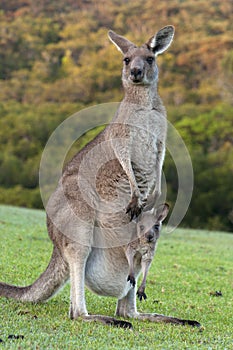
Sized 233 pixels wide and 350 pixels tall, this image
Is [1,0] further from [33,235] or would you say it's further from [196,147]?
[33,235]

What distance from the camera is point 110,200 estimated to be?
4.79m

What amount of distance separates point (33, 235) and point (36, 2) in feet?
176

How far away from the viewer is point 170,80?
4691 cm

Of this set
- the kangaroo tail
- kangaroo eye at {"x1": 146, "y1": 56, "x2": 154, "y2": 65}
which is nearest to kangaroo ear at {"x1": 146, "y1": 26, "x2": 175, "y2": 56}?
kangaroo eye at {"x1": 146, "y1": 56, "x2": 154, "y2": 65}

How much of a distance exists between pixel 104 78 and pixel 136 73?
41.5m

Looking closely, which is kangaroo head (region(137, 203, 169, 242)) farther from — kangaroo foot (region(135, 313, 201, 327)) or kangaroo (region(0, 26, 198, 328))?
kangaroo foot (region(135, 313, 201, 327))

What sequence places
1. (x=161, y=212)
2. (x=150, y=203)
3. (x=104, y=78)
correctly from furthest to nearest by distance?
(x=104, y=78), (x=150, y=203), (x=161, y=212)

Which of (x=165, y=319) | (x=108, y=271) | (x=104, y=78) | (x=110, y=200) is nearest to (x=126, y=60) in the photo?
(x=110, y=200)

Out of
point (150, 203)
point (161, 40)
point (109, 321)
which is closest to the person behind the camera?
point (109, 321)

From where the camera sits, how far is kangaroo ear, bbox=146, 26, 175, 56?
516cm

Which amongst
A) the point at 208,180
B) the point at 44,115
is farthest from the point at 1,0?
the point at 208,180

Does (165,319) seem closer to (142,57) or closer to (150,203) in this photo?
(150,203)

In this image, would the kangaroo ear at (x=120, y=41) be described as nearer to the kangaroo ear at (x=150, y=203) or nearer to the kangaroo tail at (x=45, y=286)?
the kangaroo ear at (x=150, y=203)

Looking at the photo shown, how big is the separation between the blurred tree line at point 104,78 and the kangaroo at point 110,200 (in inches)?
751
